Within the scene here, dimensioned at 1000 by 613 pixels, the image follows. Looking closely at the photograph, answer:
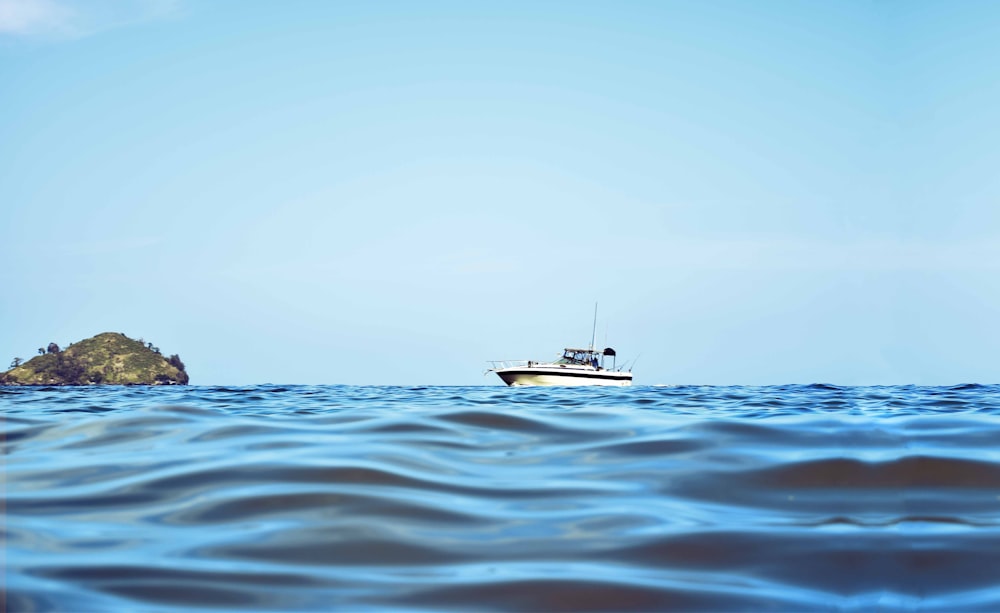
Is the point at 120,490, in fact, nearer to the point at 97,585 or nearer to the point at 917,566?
the point at 97,585

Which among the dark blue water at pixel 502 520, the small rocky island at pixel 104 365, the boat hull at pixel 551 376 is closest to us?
the dark blue water at pixel 502 520

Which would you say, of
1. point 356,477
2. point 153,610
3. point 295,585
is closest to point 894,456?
point 356,477

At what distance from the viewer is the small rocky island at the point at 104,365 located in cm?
14638

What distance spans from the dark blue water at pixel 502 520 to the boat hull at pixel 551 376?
5066 cm

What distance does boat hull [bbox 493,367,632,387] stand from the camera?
2242 inches

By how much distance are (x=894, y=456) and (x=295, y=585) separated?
11.6ft

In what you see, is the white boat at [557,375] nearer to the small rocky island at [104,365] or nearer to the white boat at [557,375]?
the white boat at [557,375]

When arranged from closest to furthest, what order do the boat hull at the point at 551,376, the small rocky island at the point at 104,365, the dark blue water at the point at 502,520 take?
the dark blue water at the point at 502,520
the boat hull at the point at 551,376
the small rocky island at the point at 104,365

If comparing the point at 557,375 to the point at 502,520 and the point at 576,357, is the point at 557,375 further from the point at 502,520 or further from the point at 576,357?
the point at 502,520

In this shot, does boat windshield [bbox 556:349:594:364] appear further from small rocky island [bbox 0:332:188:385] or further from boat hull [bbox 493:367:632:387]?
small rocky island [bbox 0:332:188:385]

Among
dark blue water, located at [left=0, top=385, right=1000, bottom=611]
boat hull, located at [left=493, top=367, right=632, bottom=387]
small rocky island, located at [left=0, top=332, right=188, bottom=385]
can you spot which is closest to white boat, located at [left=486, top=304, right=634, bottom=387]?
boat hull, located at [left=493, top=367, right=632, bottom=387]

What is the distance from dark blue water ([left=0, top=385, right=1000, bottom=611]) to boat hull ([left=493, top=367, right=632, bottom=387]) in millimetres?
50661

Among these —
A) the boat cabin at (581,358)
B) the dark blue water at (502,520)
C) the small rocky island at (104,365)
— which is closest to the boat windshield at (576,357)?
the boat cabin at (581,358)

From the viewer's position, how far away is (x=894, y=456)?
4.86 meters
